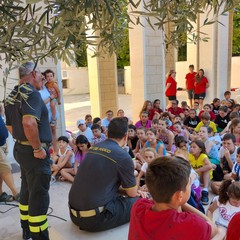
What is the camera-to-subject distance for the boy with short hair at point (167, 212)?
1551 millimetres

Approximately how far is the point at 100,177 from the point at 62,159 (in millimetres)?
2847

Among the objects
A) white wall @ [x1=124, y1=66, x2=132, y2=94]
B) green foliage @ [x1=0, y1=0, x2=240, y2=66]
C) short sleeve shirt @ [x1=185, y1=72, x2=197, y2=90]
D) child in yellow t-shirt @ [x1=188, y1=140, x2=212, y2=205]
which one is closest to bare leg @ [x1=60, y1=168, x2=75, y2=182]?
child in yellow t-shirt @ [x1=188, y1=140, x2=212, y2=205]

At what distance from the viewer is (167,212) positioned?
1.58 meters

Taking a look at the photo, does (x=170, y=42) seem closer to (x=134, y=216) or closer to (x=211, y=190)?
(x=134, y=216)

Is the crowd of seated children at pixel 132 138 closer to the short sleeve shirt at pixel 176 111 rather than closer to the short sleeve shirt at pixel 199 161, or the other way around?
the short sleeve shirt at pixel 199 161

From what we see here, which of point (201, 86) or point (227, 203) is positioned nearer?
point (227, 203)

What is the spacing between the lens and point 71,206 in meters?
2.87

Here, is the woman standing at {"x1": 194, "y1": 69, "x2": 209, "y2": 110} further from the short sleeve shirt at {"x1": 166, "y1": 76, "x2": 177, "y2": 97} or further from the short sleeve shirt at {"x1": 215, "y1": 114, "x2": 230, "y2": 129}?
the short sleeve shirt at {"x1": 215, "y1": 114, "x2": 230, "y2": 129}

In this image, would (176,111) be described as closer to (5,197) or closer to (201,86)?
(201,86)

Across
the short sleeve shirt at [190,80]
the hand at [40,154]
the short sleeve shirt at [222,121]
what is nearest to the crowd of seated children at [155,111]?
the short sleeve shirt at [222,121]

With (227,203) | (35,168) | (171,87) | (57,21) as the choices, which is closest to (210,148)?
(227,203)

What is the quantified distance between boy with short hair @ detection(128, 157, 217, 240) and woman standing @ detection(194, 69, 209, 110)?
951 centimetres

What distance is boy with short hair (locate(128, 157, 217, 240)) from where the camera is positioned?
1551 millimetres

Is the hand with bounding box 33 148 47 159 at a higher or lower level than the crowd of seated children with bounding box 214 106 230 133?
higher
